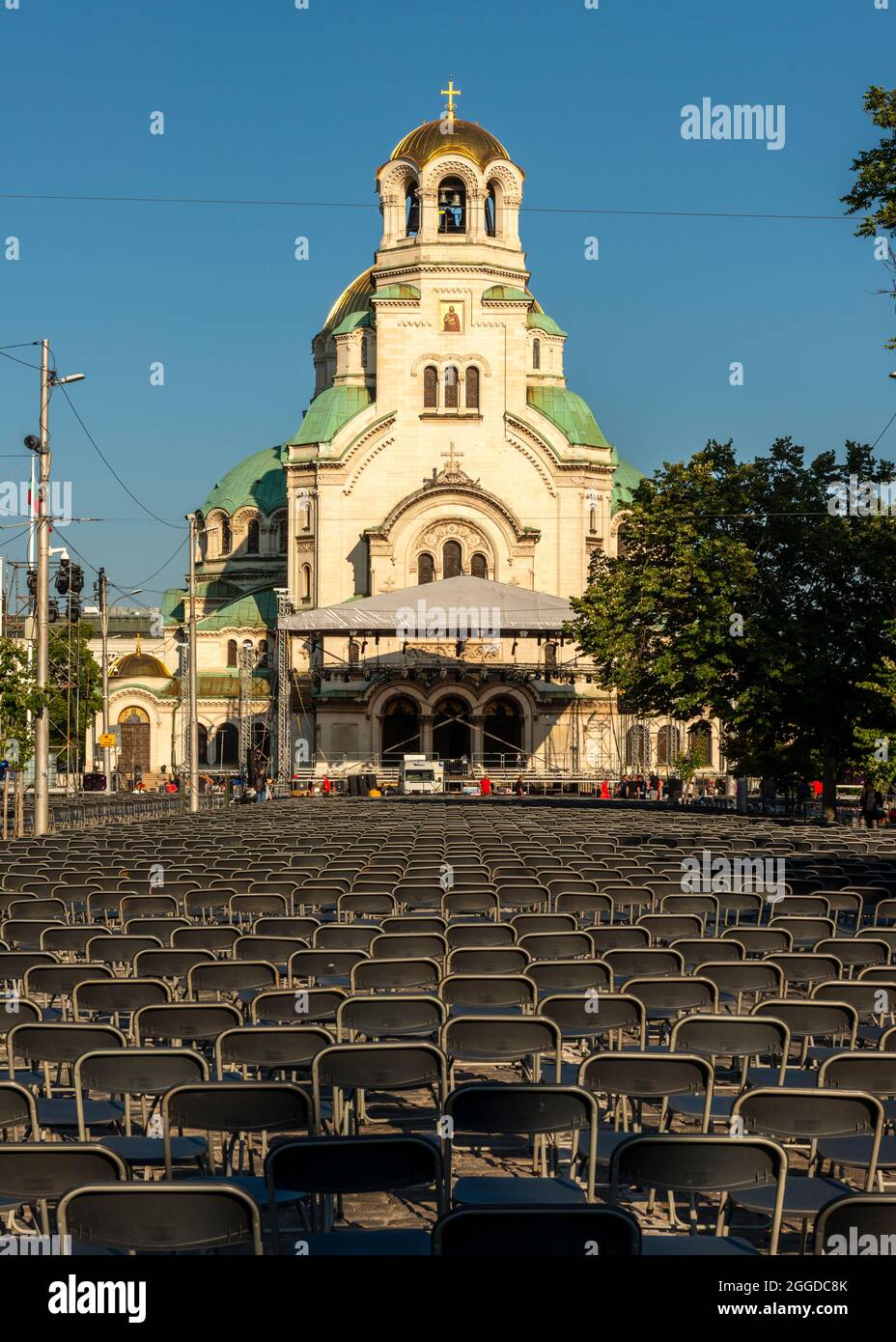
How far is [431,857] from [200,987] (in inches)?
357

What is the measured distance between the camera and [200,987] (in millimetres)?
9859

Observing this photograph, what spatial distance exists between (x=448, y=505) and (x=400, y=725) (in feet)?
36.3

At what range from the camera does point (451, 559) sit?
77250 millimetres

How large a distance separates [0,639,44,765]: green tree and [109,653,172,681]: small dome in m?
57.8

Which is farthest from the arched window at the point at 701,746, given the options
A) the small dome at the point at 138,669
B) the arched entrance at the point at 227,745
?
the small dome at the point at 138,669

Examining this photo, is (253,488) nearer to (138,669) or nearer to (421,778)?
(138,669)

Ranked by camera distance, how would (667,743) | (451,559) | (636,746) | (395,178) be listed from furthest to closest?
(395,178) < (451,559) < (636,746) < (667,743)

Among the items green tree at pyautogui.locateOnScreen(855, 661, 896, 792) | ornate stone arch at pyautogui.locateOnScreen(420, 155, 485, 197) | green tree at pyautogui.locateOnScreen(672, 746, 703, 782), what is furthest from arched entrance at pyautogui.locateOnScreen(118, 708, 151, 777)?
green tree at pyautogui.locateOnScreen(855, 661, 896, 792)

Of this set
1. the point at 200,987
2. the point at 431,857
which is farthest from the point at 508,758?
the point at 200,987

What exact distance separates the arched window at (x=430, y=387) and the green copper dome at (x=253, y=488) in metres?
20.5

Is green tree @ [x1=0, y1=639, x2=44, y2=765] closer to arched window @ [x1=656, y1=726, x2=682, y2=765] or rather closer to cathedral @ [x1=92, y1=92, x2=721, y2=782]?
cathedral @ [x1=92, y1=92, x2=721, y2=782]

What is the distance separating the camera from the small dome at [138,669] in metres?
91.4

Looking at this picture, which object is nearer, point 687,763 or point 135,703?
point 687,763

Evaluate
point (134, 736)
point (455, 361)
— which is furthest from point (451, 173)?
point (134, 736)
